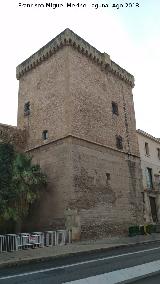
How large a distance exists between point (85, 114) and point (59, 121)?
192 cm

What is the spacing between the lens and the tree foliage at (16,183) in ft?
50.3

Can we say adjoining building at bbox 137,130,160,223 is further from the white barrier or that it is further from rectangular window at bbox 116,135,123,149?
the white barrier

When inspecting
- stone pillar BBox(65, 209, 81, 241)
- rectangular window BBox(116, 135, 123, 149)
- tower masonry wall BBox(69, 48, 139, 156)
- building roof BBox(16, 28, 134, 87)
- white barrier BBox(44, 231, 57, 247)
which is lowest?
white barrier BBox(44, 231, 57, 247)

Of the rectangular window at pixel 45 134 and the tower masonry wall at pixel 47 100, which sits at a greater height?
the tower masonry wall at pixel 47 100

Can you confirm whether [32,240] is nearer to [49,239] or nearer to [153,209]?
[49,239]

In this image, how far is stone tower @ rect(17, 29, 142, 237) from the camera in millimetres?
18266

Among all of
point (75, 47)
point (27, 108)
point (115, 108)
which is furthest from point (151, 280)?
point (27, 108)

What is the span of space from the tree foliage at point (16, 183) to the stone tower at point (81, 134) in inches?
65.8

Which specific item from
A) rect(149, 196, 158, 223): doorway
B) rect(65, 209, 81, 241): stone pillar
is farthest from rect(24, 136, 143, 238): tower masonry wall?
rect(149, 196, 158, 223): doorway

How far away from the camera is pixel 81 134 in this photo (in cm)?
1950

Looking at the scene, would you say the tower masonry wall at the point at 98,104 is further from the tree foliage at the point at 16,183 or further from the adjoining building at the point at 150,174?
the tree foliage at the point at 16,183

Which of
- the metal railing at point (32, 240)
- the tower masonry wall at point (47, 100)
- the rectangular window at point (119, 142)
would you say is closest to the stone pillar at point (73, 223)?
the metal railing at point (32, 240)

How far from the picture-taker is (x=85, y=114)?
67.1 feet

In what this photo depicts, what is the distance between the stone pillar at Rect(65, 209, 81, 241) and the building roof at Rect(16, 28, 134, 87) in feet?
39.0
